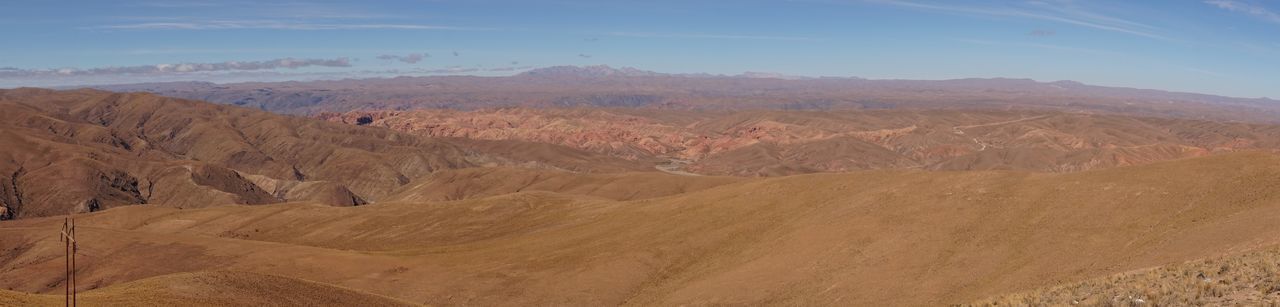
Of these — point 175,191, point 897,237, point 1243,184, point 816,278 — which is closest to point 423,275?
point 816,278

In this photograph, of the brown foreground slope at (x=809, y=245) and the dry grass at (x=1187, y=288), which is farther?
the brown foreground slope at (x=809, y=245)

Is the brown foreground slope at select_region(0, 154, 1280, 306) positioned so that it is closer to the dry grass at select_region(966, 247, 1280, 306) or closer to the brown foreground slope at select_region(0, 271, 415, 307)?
the dry grass at select_region(966, 247, 1280, 306)

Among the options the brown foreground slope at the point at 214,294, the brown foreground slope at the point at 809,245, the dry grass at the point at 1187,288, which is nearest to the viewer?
the dry grass at the point at 1187,288

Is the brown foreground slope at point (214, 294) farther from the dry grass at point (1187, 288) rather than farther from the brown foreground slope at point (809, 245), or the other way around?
the dry grass at point (1187, 288)

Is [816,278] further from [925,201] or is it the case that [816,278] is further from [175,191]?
[175,191]

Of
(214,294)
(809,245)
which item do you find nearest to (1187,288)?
(809,245)

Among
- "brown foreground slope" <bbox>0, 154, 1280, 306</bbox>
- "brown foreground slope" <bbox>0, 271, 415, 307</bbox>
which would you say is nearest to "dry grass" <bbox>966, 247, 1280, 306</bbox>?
"brown foreground slope" <bbox>0, 154, 1280, 306</bbox>

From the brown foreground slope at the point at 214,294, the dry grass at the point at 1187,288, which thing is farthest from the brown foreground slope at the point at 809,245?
the brown foreground slope at the point at 214,294
